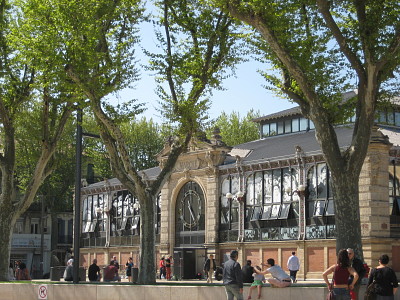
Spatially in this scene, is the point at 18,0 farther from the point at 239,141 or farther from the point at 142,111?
the point at 239,141


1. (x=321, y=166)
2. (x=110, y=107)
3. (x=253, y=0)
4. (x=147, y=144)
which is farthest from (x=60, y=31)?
(x=147, y=144)

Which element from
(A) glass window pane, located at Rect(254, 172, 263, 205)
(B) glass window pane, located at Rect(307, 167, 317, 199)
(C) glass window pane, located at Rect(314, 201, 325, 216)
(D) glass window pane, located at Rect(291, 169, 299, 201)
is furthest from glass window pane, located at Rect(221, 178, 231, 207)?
(C) glass window pane, located at Rect(314, 201, 325, 216)

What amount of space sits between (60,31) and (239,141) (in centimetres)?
5009

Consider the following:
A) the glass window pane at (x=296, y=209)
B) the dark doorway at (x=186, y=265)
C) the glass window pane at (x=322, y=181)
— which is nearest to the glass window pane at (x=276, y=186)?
the glass window pane at (x=296, y=209)

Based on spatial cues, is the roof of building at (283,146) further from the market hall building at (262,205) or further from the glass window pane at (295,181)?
the glass window pane at (295,181)

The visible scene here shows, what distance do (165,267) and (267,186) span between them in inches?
321

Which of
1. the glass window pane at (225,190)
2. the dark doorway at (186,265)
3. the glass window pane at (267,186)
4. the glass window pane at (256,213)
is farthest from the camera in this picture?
the dark doorway at (186,265)

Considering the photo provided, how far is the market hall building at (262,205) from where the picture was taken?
1465 inches

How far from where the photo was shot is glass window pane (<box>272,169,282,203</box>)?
4172 cm

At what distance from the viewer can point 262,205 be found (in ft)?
140

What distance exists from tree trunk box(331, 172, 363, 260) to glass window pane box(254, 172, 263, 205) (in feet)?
74.4

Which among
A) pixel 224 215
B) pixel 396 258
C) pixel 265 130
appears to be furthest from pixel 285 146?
pixel 396 258

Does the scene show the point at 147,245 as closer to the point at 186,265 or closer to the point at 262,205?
the point at 262,205

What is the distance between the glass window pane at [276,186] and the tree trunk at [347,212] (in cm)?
2155
